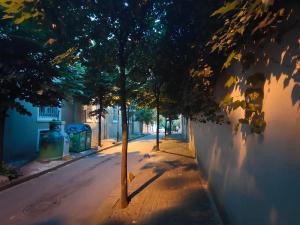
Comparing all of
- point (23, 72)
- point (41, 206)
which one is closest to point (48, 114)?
point (23, 72)

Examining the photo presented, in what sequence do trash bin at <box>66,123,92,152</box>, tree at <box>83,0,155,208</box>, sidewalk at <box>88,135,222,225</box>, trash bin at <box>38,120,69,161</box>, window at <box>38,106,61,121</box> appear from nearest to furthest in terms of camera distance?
sidewalk at <box>88,135,222,225</box>
tree at <box>83,0,155,208</box>
trash bin at <box>38,120,69,161</box>
window at <box>38,106,61,121</box>
trash bin at <box>66,123,92,152</box>

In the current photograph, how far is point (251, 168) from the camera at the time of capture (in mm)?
4184

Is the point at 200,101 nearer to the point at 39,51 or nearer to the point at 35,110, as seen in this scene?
the point at 39,51

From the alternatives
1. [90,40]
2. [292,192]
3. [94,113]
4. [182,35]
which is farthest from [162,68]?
[94,113]

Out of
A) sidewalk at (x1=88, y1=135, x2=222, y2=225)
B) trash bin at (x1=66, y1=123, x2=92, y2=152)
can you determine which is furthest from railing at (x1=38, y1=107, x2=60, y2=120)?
sidewalk at (x1=88, y1=135, x2=222, y2=225)

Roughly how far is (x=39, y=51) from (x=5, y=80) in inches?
68.4

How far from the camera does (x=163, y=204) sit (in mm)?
7570

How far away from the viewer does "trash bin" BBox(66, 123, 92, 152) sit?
826 inches

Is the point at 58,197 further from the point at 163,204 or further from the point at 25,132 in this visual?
the point at 25,132

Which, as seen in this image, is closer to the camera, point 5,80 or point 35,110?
point 5,80

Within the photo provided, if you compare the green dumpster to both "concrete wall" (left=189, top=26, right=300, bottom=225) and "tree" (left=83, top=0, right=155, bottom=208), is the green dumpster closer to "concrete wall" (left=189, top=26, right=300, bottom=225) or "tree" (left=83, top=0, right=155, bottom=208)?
"tree" (left=83, top=0, right=155, bottom=208)

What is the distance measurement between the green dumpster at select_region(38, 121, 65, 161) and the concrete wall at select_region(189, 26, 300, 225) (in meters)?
12.8

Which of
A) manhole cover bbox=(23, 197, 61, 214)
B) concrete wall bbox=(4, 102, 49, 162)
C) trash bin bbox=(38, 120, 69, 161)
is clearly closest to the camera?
manhole cover bbox=(23, 197, 61, 214)

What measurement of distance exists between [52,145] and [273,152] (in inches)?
574
